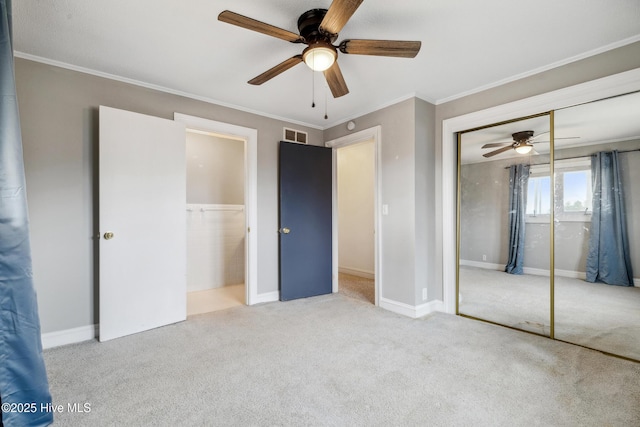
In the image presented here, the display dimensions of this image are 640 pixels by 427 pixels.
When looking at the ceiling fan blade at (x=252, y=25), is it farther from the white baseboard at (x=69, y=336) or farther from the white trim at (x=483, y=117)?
the white baseboard at (x=69, y=336)

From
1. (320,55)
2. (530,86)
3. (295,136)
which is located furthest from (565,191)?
(295,136)

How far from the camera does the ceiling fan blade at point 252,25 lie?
1.58m

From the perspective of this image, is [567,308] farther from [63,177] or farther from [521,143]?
[63,177]

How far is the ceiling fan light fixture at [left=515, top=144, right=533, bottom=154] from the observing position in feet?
9.45

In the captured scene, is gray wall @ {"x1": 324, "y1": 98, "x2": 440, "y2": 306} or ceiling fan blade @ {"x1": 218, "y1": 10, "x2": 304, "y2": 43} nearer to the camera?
ceiling fan blade @ {"x1": 218, "y1": 10, "x2": 304, "y2": 43}

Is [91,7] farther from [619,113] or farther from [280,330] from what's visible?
[619,113]

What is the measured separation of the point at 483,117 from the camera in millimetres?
3076

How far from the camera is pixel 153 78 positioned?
9.43 feet

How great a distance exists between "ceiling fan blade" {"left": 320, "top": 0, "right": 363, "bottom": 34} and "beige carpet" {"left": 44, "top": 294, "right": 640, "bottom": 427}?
222cm

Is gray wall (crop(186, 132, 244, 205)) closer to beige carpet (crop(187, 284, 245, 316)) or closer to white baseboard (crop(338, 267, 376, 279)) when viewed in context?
beige carpet (crop(187, 284, 245, 316))

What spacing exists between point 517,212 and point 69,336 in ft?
14.6

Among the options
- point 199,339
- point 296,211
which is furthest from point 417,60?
point 199,339

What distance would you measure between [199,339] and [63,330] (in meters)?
1.18

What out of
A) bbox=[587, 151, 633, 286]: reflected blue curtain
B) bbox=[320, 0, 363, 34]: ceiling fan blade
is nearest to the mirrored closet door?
bbox=[587, 151, 633, 286]: reflected blue curtain
